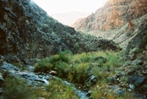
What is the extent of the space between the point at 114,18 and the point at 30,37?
3419 centimetres

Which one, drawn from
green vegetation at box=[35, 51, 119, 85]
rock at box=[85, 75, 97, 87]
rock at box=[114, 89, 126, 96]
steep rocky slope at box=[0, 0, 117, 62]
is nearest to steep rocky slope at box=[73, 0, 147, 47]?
steep rocky slope at box=[0, 0, 117, 62]

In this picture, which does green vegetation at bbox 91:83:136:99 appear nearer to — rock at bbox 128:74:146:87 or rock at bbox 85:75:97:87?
rock at bbox 128:74:146:87

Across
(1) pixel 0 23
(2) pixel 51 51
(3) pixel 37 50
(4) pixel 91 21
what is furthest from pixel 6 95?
(4) pixel 91 21

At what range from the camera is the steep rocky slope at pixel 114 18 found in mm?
45000

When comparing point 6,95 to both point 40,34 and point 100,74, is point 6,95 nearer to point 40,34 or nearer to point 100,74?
point 100,74

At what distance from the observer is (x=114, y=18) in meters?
49.4

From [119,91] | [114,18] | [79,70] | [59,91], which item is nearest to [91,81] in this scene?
[79,70]

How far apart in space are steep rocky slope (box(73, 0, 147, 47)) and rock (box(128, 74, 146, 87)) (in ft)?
108

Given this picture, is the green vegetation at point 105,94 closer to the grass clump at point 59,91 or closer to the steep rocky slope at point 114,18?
the grass clump at point 59,91

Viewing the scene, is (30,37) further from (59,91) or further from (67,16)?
(67,16)

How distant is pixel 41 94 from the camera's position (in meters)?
7.34

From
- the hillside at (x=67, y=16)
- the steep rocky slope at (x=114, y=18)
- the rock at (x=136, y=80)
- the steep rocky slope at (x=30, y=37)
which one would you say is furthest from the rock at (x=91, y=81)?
the hillside at (x=67, y=16)

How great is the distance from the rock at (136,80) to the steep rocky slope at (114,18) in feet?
108

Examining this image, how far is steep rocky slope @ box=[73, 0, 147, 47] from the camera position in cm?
4500
